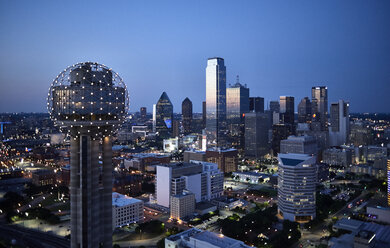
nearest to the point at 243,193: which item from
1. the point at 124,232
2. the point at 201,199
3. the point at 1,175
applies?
the point at 201,199

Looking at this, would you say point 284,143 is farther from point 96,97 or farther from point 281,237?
point 96,97

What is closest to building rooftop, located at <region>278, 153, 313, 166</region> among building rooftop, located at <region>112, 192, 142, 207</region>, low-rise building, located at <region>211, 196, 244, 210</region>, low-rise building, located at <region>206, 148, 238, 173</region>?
low-rise building, located at <region>211, 196, 244, 210</region>

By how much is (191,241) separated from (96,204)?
834 inches

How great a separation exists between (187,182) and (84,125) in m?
51.5

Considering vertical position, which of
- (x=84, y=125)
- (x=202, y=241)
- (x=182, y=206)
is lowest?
(x=182, y=206)

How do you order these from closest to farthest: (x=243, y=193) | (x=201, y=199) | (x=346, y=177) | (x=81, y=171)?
(x=81, y=171)
(x=201, y=199)
(x=243, y=193)
(x=346, y=177)

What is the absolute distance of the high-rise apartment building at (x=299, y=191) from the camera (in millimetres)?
69438

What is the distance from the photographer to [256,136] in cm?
17188

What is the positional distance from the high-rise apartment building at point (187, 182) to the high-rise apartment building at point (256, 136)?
273ft

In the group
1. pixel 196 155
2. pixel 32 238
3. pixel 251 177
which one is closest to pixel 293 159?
pixel 251 177

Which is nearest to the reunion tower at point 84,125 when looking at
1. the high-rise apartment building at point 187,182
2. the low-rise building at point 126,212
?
the low-rise building at point 126,212

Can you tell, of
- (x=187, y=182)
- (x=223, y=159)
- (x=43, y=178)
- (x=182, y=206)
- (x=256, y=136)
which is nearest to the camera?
(x=182, y=206)

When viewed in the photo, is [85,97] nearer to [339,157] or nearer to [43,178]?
[43,178]

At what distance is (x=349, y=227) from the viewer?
2352 inches
